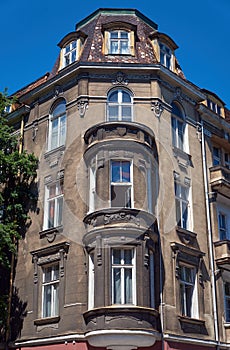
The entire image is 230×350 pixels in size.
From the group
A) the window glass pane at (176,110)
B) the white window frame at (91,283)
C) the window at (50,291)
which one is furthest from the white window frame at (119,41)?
the window at (50,291)

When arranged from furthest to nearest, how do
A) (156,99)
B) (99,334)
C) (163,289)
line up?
(156,99)
(163,289)
(99,334)

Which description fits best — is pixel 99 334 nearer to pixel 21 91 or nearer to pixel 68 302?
pixel 68 302

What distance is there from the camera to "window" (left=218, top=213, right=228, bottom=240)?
84.2ft

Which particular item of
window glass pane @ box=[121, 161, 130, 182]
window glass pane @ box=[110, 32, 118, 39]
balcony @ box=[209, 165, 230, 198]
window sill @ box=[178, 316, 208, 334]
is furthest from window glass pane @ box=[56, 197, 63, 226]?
window glass pane @ box=[110, 32, 118, 39]

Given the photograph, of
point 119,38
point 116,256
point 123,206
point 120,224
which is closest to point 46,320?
point 116,256

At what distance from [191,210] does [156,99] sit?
525 centimetres

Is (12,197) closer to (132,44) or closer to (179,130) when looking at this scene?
(179,130)

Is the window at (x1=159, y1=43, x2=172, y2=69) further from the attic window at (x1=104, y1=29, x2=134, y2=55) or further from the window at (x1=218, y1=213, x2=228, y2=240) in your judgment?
the window at (x1=218, y1=213, x2=228, y2=240)

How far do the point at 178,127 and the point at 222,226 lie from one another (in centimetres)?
534

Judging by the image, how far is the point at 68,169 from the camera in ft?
75.6

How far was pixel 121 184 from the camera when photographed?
2136cm

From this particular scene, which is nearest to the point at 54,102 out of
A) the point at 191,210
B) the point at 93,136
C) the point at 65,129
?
the point at 65,129

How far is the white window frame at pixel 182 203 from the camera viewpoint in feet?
76.2

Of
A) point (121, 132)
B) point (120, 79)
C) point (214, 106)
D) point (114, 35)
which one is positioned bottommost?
point (121, 132)
